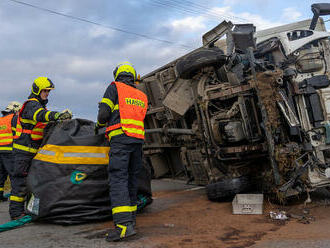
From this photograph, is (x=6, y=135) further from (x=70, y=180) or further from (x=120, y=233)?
(x=120, y=233)

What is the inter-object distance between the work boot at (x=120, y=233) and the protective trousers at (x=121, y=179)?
5cm

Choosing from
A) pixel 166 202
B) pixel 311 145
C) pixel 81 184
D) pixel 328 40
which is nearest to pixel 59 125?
pixel 81 184

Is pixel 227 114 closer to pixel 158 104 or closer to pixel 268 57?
pixel 268 57

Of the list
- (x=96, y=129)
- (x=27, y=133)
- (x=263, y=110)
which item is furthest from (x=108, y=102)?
(x=263, y=110)

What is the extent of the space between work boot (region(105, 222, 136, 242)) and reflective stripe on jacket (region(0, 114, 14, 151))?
10.8 feet

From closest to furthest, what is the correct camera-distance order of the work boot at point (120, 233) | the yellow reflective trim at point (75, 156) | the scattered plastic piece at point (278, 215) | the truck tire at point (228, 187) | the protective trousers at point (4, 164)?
the work boot at point (120, 233), the scattered plastic piece at point (278, 215), the yellow reflective trim at point (75, 156), the truck tire at point (228, 187), the protective trousers at point (4, 164)

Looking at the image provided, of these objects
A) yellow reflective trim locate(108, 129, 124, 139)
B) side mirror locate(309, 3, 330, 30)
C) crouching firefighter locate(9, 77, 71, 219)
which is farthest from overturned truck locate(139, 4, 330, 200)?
side mirror locate(309, 3, 330, 30)

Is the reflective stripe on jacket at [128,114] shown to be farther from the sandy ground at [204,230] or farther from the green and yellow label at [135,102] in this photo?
the sandy ground at [204,230]

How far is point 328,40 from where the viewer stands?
173 inches

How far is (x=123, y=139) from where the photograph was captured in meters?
3.06

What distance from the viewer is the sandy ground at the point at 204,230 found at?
2.66m

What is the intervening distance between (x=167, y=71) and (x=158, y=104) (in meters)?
0.80

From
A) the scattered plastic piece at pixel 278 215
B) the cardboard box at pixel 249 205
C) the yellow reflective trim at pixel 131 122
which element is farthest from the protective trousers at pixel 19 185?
the scattered plastic piece at pixel 278 215

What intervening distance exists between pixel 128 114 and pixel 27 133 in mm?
1483
